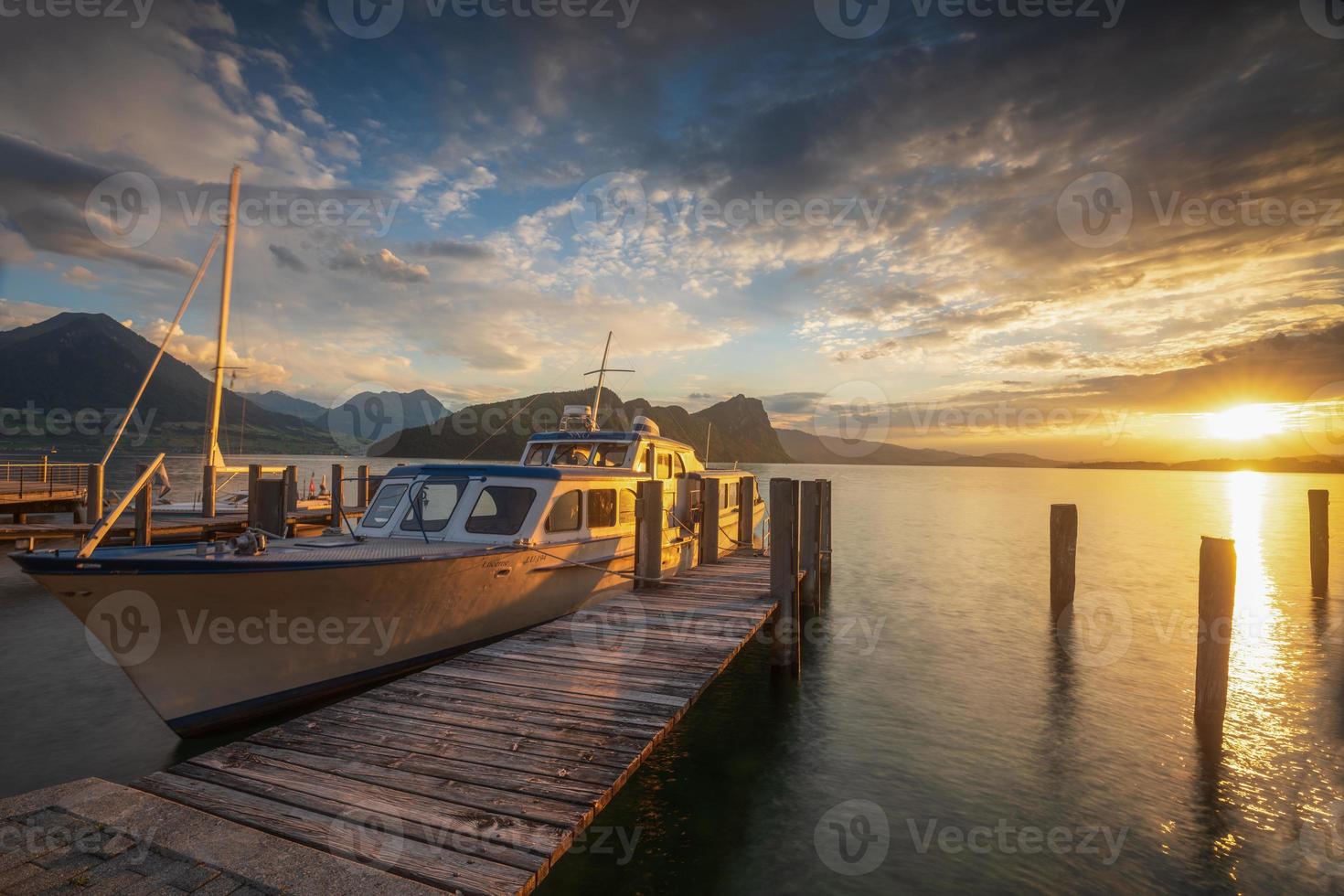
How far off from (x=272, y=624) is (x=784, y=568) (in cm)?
763

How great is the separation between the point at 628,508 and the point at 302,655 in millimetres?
6550

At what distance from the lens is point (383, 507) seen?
11.6 metres

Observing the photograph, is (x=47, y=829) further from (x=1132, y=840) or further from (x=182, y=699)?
(x=1132, y=840)

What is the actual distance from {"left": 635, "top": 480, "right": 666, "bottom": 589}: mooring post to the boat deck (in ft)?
11.1

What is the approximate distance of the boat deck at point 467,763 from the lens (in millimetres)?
4254

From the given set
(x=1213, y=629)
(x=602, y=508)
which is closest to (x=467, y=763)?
(x=602, y=508)

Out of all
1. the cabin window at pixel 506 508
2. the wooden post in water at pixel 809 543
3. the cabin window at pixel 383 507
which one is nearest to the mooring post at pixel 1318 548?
the wooden post in water at pixel 809 543

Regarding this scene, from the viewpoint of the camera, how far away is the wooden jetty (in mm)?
3996

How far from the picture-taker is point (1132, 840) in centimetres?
727

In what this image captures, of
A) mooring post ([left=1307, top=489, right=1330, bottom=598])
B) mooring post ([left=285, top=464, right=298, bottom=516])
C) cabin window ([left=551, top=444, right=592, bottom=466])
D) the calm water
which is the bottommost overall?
the calm water

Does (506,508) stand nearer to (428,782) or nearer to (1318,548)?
(428,782)

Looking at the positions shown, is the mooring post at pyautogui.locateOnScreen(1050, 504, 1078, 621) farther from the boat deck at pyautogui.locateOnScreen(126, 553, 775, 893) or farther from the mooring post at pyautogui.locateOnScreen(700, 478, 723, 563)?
the boat deck at pyautogui.locateOnScreen(126, 553, 775, 893)

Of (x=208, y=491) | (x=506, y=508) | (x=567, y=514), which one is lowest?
(x=208, y=491)

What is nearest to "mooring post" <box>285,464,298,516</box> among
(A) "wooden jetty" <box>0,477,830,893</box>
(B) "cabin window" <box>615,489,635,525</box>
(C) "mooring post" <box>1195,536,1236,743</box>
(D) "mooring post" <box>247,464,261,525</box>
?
(D) "mooring post" <box>247,464,261,525</box>
